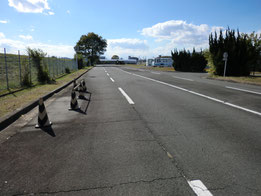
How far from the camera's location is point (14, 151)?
10.9 ft

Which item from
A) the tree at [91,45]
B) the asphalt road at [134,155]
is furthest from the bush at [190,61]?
the tree at [91,45]

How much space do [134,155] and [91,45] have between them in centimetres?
9535

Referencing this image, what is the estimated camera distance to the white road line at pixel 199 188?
84.3 inches

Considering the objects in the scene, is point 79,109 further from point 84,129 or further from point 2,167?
point 2,167

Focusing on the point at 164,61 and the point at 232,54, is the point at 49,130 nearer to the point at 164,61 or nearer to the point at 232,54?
the point at 232,54

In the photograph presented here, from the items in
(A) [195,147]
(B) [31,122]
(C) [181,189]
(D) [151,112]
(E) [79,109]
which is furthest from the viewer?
(E) [79,109]

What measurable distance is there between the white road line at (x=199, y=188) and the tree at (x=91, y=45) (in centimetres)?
8985

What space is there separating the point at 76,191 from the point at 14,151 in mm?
1845

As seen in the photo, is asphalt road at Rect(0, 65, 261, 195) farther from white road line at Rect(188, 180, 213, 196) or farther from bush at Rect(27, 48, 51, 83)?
bush at Rect(27, 48, 51, 83)

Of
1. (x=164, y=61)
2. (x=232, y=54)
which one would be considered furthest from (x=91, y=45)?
(x=232, y=54)

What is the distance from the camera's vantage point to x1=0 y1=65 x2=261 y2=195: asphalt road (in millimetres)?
2296

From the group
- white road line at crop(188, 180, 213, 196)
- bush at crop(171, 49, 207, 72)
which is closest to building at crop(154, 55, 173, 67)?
bush at crop(171, 49, 207, 72)

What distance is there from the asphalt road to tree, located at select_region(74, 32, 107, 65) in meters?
87.4

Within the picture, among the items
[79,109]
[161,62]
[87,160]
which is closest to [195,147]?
[87,160]
